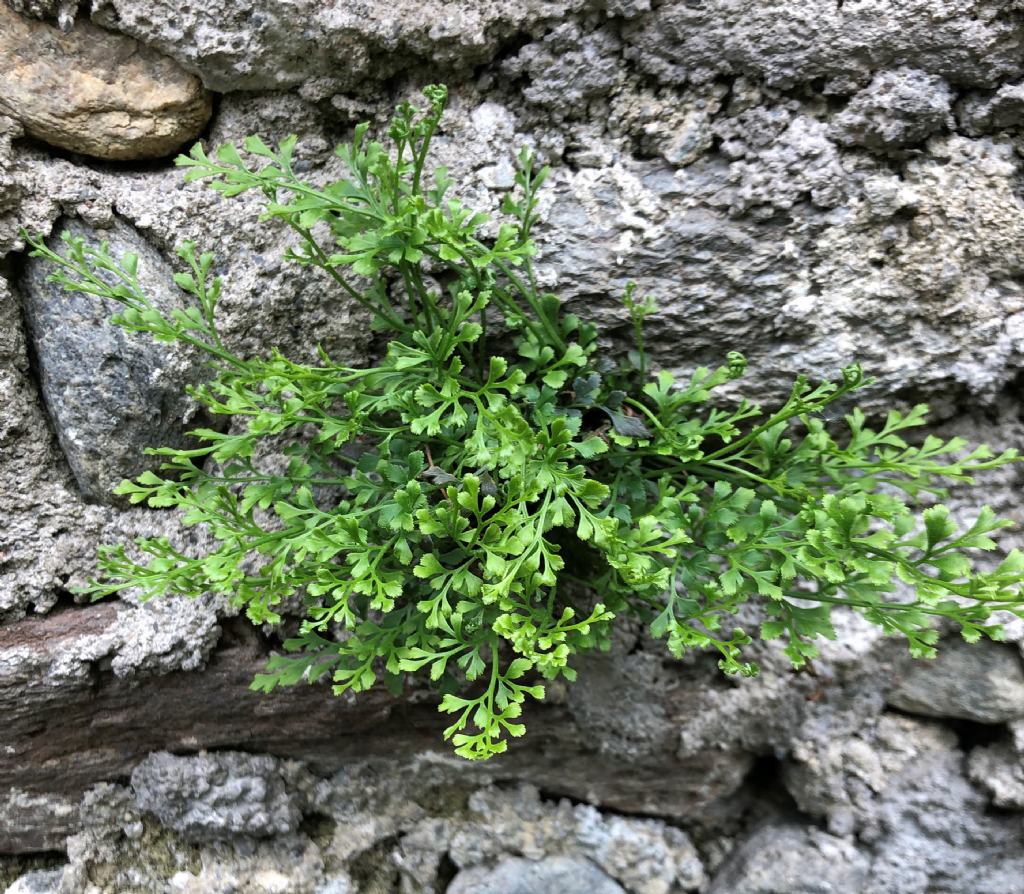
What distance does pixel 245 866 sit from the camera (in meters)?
1.96

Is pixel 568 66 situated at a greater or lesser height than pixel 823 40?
lesser

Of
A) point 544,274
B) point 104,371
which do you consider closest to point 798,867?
point 544,274

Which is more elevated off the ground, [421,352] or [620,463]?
[421,352]

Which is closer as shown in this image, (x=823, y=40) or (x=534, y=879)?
(x=823, y=40)

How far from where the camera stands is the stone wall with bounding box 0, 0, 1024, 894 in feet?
5.39

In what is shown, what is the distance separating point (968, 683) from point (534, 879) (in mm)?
1258

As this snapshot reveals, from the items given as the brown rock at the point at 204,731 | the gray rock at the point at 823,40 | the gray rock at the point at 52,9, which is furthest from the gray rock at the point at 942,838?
the gray rock at the point at 52,9

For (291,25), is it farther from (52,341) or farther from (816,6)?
(816,6)

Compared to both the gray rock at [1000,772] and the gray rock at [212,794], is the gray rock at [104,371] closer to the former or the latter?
the gray rock at [212,794]

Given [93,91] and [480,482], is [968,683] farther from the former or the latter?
[93,91]

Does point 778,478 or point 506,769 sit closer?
point 778,478

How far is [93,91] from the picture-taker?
1.63 m

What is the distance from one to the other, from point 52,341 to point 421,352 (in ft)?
2.86

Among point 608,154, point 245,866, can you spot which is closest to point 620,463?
point 608,154
